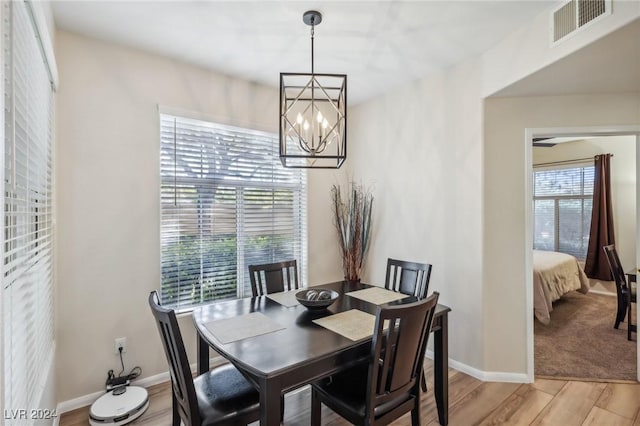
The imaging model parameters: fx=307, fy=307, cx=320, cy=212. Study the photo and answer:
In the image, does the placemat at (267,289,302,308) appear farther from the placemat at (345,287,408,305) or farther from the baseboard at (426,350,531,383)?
the baseboard at (426,350,531,383)

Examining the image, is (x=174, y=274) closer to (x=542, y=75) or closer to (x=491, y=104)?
(x=491, y=104)

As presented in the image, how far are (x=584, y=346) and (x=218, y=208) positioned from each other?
13.2ft

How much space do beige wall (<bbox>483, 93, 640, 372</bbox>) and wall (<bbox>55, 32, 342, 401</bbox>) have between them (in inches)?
104

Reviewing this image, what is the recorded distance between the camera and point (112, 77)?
2.39 m

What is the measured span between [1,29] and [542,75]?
113 inches

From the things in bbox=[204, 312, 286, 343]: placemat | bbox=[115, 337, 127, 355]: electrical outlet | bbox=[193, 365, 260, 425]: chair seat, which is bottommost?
bbox=[115, 337, 127, 355]: electrical outlet

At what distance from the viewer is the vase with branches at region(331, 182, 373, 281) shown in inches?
142

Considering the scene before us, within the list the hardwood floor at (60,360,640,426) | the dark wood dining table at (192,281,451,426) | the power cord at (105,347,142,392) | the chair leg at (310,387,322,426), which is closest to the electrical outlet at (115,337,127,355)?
the power cord at (105,347,142,392)

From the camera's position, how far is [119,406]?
2.13 metres

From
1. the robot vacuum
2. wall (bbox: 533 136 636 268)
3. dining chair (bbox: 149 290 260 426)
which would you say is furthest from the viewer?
wall (bbox: 533 136 636 268)

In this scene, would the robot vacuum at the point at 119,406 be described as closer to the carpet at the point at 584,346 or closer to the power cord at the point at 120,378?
the power cord at the point at 120,378

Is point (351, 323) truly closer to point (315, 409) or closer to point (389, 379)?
point (389, 379)

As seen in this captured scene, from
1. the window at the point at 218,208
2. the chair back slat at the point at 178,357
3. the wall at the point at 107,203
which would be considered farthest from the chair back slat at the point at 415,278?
the wall at the point at 107,203

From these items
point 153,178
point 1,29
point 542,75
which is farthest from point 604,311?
point 1,29
